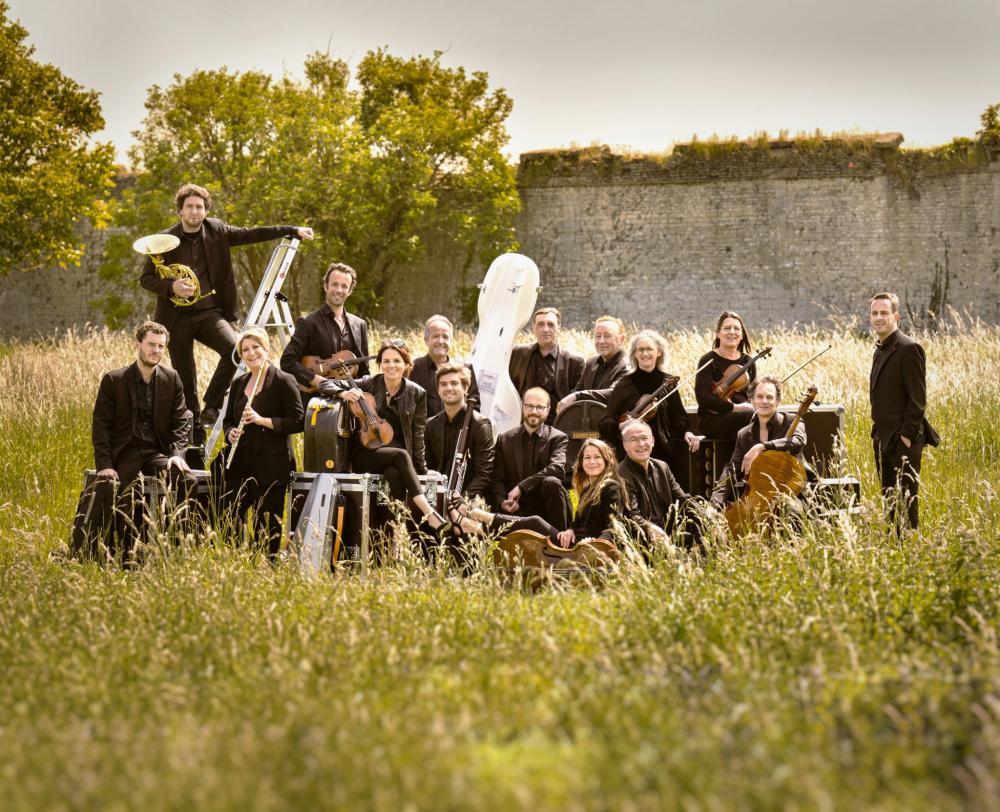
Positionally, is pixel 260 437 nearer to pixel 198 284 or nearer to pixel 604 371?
pixel 198 284

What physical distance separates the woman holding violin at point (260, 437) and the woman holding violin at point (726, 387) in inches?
101

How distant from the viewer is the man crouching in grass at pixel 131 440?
6.85 metres

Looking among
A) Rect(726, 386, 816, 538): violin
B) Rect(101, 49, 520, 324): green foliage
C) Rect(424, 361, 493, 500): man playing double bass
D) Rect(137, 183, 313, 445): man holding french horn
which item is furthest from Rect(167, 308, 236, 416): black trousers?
Rect(101, 49, 520, 324): green foliage

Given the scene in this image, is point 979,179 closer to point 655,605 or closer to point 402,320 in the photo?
point 402,320

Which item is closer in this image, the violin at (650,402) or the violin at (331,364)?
the violin at (650,402)

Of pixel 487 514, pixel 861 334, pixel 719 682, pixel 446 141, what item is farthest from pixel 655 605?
pixel 446 141

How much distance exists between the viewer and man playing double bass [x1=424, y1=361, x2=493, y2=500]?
23.9 feet

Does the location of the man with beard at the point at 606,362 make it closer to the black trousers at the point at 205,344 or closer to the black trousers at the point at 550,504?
the black trousers at the point at 550,504

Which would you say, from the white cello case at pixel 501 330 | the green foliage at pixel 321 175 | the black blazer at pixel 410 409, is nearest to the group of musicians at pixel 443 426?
the black blazer at pixel 410 409

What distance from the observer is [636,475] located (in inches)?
273

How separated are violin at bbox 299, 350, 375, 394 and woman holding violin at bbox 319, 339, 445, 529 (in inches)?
14.7

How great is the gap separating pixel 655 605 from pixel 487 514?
6.40ft

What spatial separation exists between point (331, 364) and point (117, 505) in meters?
1.65

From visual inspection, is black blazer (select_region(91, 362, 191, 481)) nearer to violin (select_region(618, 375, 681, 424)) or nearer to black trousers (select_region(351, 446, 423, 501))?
black trousers (select_region(351, 446, 423, 501))
